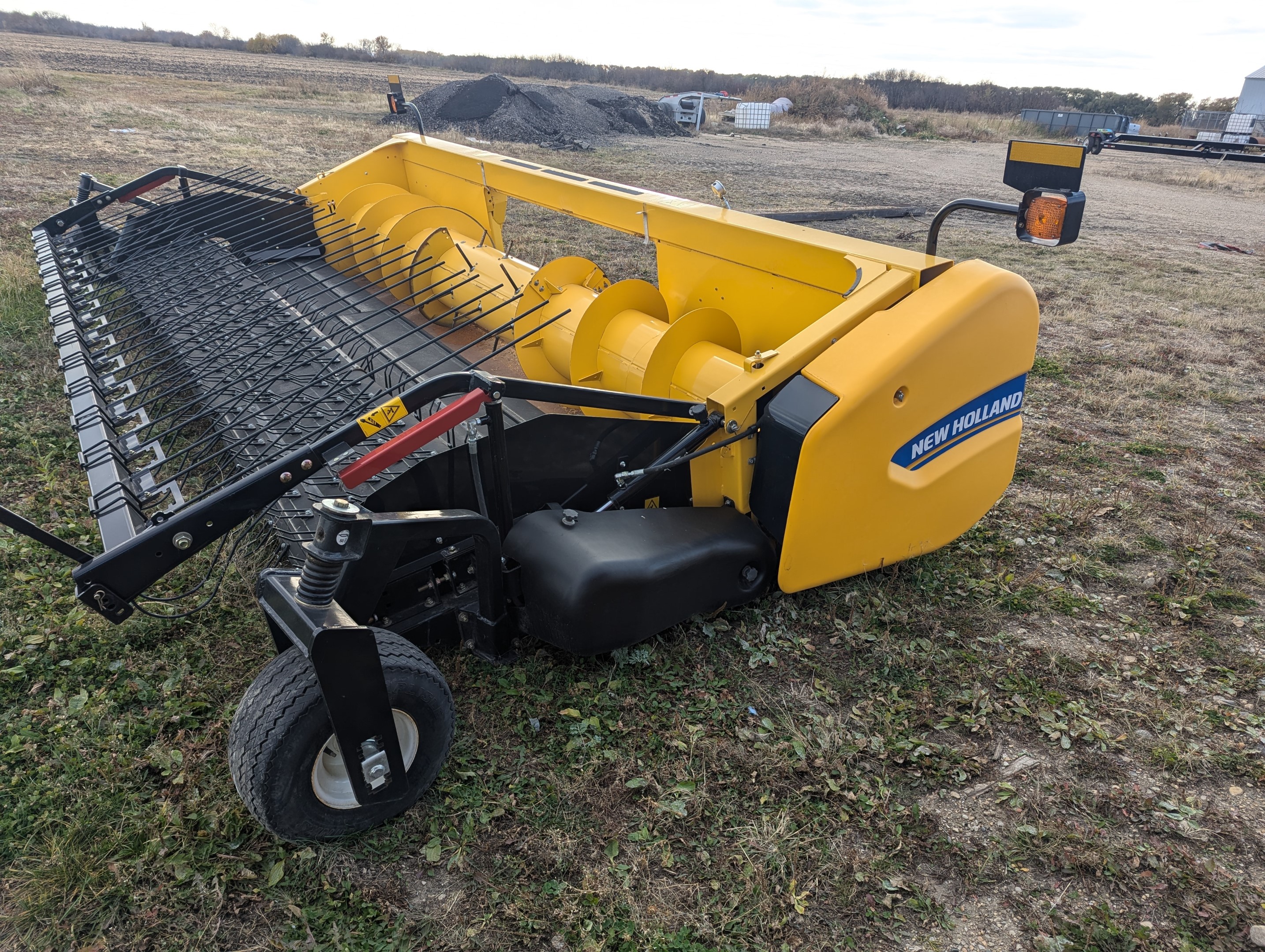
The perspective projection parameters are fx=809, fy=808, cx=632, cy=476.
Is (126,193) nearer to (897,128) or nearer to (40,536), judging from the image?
(40,536)

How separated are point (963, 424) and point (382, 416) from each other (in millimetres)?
1940

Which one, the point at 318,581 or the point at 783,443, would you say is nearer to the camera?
the point at 318,581

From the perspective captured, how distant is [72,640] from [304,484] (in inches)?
36.3

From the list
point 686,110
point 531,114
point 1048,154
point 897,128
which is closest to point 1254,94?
point 897,128

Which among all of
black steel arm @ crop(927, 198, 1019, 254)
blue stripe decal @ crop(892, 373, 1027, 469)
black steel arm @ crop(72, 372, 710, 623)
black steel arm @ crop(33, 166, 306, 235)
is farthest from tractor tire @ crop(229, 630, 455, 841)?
black steel arm @ crop(33, 166, 306, 235)

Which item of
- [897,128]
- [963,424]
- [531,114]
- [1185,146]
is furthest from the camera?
[897,128]

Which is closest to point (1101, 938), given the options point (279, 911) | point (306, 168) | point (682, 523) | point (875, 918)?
point (875, 918)

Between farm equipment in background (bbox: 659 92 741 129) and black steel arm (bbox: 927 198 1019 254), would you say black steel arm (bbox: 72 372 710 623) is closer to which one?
black steel arm (bbox: 927 198 1019 254)

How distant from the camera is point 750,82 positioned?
4769 centimetres

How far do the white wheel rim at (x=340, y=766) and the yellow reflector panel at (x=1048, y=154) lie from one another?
8.10 feet

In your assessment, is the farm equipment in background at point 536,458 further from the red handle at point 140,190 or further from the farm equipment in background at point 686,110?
the farm equipment in background at point 686,110

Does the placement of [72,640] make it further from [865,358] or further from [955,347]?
[955,347]

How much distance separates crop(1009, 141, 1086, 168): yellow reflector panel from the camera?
97.6 inches

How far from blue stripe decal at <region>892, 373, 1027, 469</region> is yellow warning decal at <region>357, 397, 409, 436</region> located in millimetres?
1562
